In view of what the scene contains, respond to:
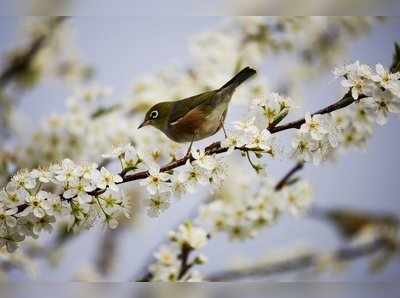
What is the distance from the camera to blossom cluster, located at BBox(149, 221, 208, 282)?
1724 millimetres

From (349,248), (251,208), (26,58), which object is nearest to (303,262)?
(349,248)

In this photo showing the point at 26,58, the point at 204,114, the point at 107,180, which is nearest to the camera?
the point at 107,180

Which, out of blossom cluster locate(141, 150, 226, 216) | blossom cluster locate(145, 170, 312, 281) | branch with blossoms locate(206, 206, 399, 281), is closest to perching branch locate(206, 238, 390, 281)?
branch with blossoms locate(206, 206, 399, 281)

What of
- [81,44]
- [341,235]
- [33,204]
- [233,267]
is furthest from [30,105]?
[341,235]

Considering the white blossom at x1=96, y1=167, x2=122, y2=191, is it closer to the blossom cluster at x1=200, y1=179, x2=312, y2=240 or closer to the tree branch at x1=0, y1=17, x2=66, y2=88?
the blossom cluster at x1=200, y1=179, x2=312, y2=240

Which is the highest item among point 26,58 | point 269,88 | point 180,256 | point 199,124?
point 26,58

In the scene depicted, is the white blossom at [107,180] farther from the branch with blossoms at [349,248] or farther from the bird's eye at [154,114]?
the branch with blossoms at [349,248]

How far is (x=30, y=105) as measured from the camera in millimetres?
2012

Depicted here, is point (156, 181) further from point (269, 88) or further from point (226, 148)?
point (269, 88)

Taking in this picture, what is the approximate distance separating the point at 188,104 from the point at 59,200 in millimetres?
560

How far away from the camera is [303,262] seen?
2045 millimetres

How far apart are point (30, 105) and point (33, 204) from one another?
721mm

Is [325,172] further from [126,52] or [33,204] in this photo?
[33,204]

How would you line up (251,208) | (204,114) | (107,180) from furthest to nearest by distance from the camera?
(251,208) < (204,114) < (107,180)
